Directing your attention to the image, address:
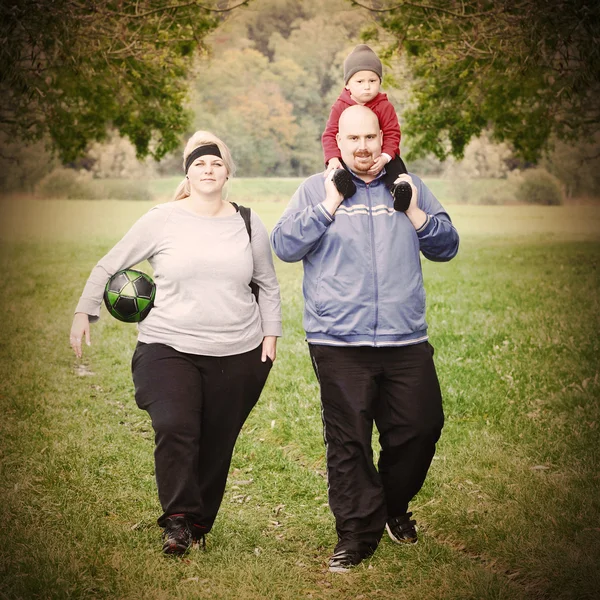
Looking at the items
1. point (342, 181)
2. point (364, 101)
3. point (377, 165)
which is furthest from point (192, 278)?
point (364, 101)

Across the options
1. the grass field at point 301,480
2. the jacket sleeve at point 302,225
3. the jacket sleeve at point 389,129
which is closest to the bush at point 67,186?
the grass field at point 301,480

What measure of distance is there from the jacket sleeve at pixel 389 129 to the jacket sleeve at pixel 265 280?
2.99 ft

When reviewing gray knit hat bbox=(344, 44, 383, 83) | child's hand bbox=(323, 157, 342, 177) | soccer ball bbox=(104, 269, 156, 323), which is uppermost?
gray knit hat bbox=(344, 44, 383, 83)

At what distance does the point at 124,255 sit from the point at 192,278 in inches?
17.4

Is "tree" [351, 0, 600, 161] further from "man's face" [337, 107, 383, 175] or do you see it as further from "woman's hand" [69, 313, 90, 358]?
"woman's hand" [69, 313, 90, 358]

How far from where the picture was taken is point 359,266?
491 centimetres

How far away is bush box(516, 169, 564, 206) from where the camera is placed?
42.7 metres

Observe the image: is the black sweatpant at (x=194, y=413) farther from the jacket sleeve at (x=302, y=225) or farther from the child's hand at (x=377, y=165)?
the child's hand at (x=377, y=165)

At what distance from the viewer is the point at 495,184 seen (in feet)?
150

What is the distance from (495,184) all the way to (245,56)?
14994mm

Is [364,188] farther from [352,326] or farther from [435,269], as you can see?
[435,269]

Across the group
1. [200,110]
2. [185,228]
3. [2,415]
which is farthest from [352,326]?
[200,110]

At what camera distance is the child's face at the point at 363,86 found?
19.1 feet

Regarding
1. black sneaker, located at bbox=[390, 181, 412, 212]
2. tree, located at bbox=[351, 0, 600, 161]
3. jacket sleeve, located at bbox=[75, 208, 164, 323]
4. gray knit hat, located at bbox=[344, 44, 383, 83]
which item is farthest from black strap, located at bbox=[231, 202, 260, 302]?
tree, located at bbox=[351, 0, 600, 161]
